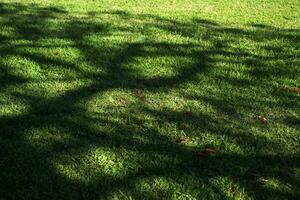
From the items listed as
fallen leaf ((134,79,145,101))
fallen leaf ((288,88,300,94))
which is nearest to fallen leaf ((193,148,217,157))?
fallen leaf ((134,79,145,101))

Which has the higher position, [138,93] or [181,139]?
[138,93]

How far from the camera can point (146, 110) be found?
491cm

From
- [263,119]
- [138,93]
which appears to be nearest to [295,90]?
[263,119]

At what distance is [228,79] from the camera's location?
5.80 metres

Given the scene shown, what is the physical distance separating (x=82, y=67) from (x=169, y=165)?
2548 mm

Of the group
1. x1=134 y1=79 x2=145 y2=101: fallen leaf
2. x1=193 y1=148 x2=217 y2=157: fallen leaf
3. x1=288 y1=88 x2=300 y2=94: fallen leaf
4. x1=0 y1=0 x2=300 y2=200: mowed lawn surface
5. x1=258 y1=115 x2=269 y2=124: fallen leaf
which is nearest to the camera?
x1=0 y1=0 x2=300 y2=200: mowed lawn surface

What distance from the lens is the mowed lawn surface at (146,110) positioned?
374 cm

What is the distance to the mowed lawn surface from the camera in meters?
3.74

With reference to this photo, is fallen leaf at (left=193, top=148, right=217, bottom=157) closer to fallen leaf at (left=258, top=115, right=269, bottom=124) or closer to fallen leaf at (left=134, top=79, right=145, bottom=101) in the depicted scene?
fallen leaf at (left=258, top=115, right=269, bottom=124)

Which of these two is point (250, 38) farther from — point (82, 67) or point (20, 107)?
point (20, 107)

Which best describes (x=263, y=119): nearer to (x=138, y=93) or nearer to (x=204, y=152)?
(x=204, y=152)

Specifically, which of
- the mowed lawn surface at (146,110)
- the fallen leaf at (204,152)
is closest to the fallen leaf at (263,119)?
the mowed lawn surface at (146,110)

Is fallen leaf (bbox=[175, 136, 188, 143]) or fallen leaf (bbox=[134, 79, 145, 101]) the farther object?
fallen leaf (bbox=[134, 79, 145, 101])

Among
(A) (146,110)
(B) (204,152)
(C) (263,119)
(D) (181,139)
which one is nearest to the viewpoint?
(B) (204,152)
